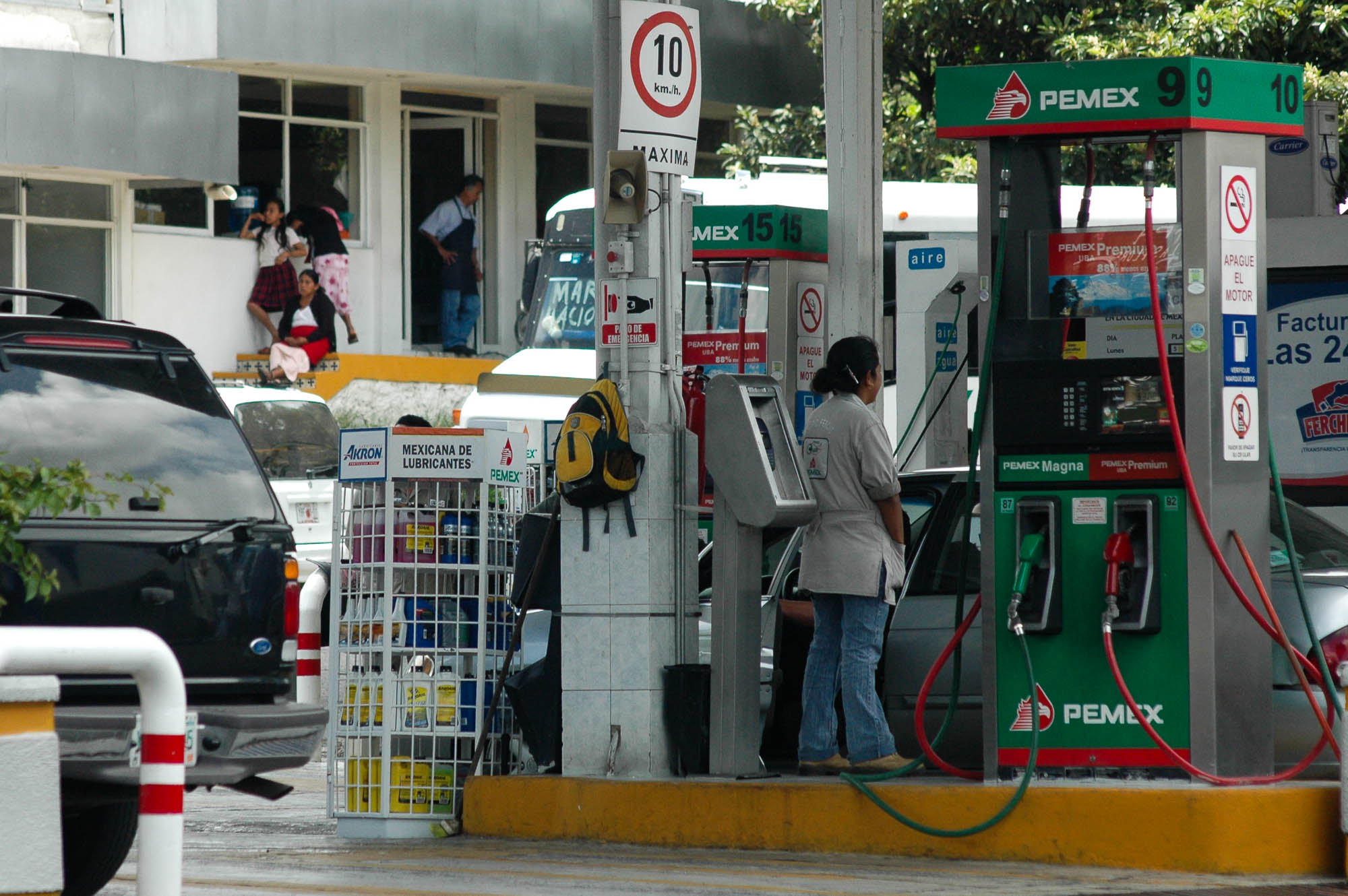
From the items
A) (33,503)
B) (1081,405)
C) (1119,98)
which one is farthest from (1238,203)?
(33,503)

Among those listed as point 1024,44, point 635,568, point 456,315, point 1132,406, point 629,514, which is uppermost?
point 1024,44

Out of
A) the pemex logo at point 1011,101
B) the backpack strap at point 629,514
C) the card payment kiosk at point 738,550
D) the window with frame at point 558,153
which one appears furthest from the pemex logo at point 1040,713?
the window with frame at point 558,153

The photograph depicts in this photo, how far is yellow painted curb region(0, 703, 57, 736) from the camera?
4301 mm

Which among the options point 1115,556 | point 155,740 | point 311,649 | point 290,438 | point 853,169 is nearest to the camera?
point 155,740

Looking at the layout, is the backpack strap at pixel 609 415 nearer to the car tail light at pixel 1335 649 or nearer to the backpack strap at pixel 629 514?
the backpack strap at pixel 629 514

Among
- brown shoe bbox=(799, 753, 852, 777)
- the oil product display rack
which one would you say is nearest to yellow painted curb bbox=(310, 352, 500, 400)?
the oil product display rack

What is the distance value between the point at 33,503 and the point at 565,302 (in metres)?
13.4

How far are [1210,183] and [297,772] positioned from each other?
6.67 m

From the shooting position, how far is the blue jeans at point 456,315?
26578 mm

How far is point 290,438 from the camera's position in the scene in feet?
60.8

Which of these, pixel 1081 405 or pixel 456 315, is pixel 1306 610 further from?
pixel 456 315

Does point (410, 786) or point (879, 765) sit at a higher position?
point (879, 765)

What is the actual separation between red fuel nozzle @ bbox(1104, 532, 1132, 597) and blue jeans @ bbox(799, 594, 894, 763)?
113 centimetres

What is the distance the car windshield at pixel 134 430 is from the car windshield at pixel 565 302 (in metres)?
11.7
